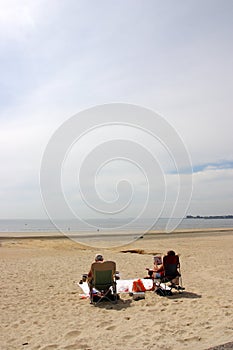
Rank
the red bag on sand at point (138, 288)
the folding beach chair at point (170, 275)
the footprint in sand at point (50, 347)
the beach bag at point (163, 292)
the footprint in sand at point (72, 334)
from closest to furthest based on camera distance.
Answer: the footprint in sand at point (50, 347) < the footprint in sand at point (72, 334) < the beach bag at point (163, 292) < the red bag on sand at point (138, 288) < the folding beach chair at point (170, 275)

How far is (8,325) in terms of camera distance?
5.83m

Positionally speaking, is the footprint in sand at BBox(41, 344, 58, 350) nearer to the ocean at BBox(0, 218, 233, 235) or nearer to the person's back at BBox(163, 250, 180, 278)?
the person's back at BBox(163, 250, 180, 278)

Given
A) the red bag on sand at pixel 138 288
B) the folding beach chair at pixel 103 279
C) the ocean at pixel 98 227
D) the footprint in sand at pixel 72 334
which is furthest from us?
the ocean at pixel 98 227

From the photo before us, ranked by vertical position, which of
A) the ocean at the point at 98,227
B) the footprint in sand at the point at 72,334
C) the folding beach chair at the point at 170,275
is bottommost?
the footprint in sand at the point at 72,334

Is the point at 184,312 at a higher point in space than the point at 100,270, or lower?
lower

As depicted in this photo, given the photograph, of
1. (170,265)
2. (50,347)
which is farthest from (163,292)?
(50,347)

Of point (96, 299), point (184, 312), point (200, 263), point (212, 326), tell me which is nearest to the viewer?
point (212, 326)

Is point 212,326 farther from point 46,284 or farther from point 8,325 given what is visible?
point 46,284

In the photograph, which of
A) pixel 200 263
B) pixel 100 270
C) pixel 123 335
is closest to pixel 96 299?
pixel 100 270

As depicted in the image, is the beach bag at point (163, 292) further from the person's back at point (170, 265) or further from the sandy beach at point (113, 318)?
the person's back at point (170, 265)

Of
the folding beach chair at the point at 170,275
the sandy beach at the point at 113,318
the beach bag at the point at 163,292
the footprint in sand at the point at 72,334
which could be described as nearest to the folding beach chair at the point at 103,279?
the sandy beach at the point at 113,318

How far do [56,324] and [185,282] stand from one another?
4428 millimetres

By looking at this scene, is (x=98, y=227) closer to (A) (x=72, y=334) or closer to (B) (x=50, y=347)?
(A) (x=72, y=334)

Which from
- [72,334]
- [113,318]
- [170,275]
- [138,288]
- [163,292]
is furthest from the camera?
[170,275]
